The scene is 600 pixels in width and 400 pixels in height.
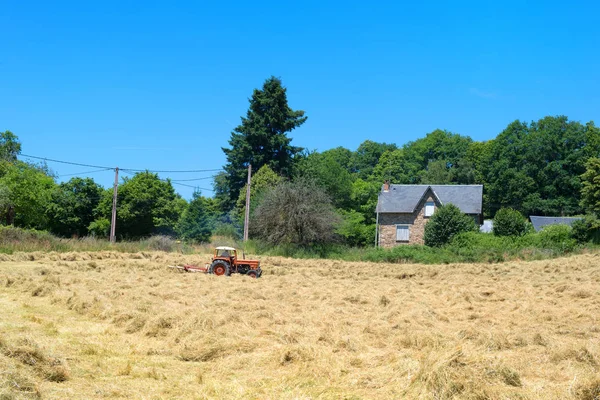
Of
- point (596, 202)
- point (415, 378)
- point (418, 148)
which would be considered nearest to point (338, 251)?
point (596, 202)

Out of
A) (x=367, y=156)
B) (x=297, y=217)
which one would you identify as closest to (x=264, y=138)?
(x=297, y=217)

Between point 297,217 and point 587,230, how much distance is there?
712 inches

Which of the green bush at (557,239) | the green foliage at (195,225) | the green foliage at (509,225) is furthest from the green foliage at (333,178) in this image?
the green bush at (557,239)

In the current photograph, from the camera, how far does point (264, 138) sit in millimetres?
51094

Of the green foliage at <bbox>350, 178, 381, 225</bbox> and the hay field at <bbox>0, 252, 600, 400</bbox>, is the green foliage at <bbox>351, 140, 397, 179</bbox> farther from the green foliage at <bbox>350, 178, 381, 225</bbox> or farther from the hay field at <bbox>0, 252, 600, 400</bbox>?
the hay field at <bbox>0, 252, 600, 400</bbox>

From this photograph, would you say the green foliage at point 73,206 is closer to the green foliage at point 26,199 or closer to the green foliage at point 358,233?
the green foliage at point 26,199

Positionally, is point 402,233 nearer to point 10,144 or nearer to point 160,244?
point 160,244

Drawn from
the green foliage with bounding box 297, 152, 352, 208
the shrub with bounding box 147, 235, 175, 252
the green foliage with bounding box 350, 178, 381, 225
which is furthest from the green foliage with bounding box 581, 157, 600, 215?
the shrub with bounding box 147, 235, 175, 252

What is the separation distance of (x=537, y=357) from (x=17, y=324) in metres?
Result: 7.74

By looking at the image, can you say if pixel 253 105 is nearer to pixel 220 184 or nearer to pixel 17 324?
pixel 220 184

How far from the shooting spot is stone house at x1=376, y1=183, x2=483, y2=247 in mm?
44781

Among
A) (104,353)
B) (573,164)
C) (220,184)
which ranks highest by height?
(573,164)

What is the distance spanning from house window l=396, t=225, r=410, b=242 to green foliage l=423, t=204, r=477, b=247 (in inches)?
218

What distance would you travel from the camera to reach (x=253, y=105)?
53188 millimetres
